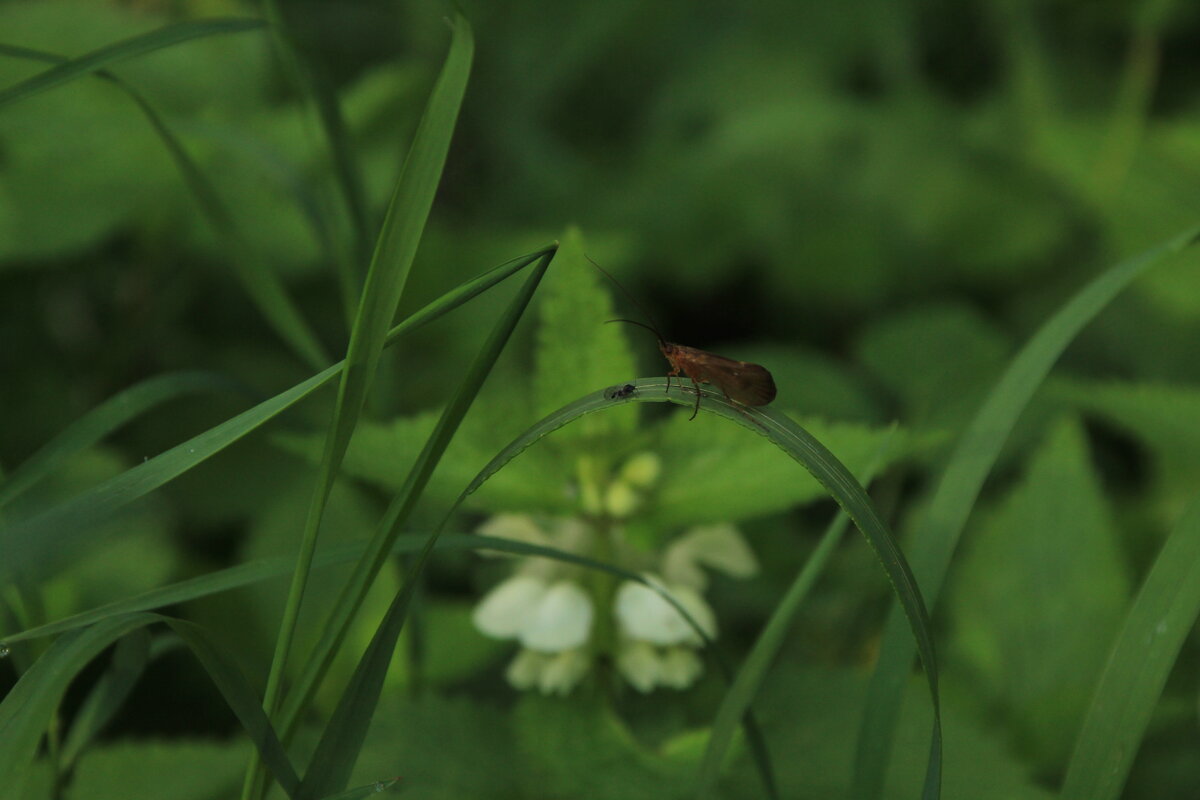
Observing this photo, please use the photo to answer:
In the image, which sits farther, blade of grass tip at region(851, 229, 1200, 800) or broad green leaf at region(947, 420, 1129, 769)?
broad green leaf at region(947, 420, 1129, 769)

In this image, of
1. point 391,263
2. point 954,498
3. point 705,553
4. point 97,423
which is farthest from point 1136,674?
point 97,423

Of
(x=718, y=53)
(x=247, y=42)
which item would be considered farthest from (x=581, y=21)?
(x=247, y=42)

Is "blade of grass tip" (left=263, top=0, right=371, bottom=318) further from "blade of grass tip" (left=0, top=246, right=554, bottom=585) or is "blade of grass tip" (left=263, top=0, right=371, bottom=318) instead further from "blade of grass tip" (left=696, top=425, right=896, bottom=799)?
"blade of grass tip" (left=696, top=425, right=896, bottom=799)

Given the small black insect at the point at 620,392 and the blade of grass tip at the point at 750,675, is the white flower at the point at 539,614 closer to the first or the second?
the blade of grass tip at the point at 750,675

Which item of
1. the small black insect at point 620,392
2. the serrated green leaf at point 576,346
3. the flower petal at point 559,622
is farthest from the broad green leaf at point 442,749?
the small black insect at point 620,392

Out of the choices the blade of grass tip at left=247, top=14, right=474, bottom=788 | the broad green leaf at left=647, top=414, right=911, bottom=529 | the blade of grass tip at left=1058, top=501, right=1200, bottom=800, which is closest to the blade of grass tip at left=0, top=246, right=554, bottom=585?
the blade of grass tip at left=247, top=14, right=474, bottom=788

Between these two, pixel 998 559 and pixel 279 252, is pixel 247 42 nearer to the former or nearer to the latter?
pixel 279 252
